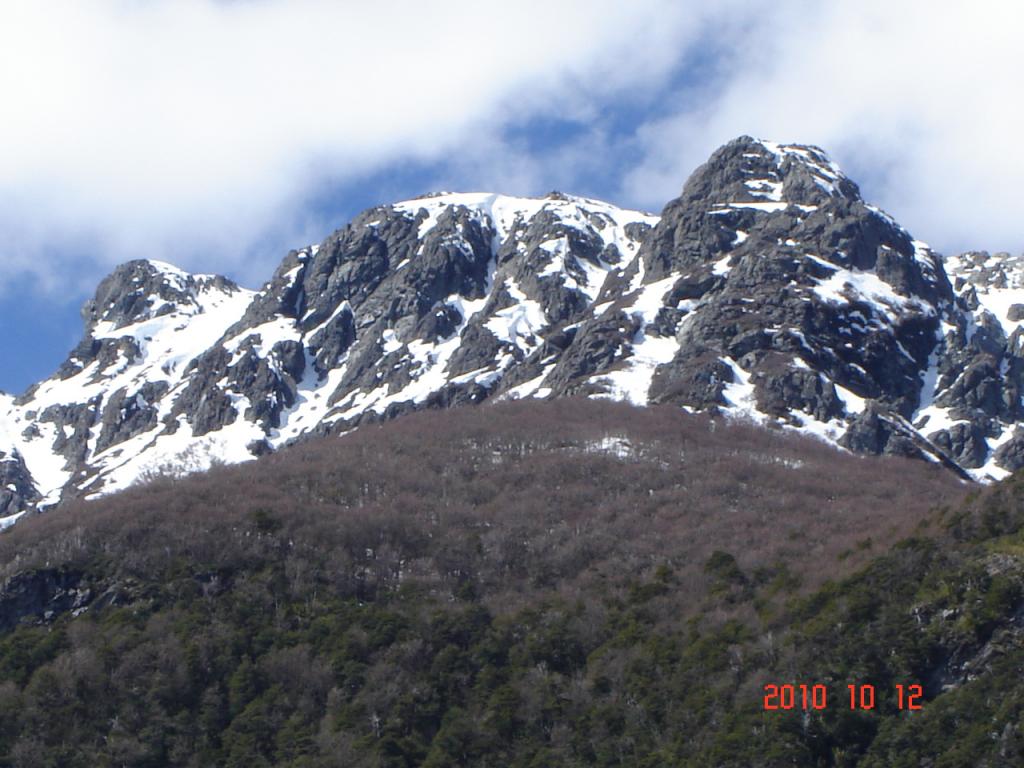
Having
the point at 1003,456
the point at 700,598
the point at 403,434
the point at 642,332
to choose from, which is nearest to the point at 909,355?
the point at 1003,456

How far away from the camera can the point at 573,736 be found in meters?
84.8

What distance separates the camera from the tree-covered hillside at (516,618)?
76938 mm

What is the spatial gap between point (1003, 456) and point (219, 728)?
11959 centimetres

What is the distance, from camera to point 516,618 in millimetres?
103938

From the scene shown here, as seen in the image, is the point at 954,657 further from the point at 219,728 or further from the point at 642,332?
the point at 642,332
